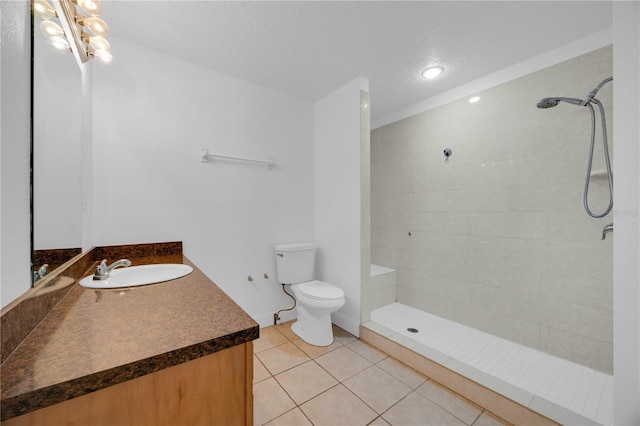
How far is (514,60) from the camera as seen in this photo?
1936mm

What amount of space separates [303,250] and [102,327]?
70.6 inches

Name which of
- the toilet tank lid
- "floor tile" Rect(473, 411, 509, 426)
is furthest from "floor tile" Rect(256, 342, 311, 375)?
"floor tile" Rect(473, 411, 509, 426)

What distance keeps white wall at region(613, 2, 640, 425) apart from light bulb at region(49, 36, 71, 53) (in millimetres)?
2174

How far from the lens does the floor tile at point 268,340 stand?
2.03 m

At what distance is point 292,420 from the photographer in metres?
1.33

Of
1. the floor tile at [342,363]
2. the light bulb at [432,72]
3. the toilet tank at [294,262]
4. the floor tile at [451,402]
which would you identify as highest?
the light bulb at [432,72]

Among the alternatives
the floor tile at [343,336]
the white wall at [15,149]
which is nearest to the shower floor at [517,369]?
the floor tile at [343,336]

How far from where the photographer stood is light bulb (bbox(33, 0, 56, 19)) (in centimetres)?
72

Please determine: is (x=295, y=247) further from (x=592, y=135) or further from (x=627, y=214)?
(x=592, y=135)

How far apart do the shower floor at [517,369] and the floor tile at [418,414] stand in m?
0.29

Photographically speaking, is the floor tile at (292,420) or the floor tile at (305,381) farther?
the floor tile at (305,381)

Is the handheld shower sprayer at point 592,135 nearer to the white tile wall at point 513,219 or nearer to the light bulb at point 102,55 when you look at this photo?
the white tile wall at point 513,219

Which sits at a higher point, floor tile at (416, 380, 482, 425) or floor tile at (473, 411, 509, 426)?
floor tile at (416, 380, 482, 425)

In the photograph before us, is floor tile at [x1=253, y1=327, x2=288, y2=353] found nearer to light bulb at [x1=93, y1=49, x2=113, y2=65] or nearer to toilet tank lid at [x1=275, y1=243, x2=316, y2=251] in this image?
toilet tank lid at [x1=275, y1=243, x2=316, y2=251]
